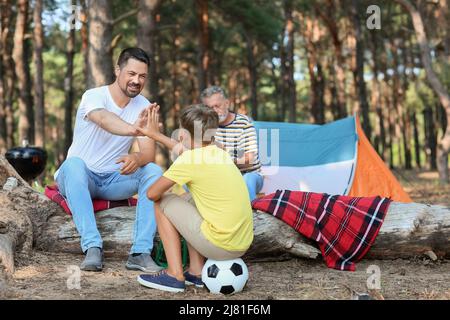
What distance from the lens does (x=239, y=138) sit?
17.1 ft

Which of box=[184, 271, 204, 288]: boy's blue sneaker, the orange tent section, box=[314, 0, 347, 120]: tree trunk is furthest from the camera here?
box=[314, 0, 347, 120]: tree trunk

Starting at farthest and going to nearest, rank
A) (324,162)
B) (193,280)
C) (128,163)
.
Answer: (324,162) < (128,163) < (193,280)

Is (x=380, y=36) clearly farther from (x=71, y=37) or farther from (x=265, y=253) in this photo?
(x=265, y=253)

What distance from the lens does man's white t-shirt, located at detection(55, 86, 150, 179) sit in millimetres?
4164

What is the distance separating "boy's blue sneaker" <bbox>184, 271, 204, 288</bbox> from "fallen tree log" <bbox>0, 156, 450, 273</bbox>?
2.71ft

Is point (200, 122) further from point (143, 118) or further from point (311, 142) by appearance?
point (311, 142)

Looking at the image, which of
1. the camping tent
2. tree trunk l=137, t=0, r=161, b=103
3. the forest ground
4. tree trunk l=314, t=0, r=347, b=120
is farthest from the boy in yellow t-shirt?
tree trunk l=314, t=0, r=347, b=120

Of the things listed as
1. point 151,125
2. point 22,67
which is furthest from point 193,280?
point 22,67

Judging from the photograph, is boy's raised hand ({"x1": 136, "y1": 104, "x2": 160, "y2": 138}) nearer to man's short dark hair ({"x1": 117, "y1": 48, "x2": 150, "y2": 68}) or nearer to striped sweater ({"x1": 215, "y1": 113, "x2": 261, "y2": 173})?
man's short dark hair ({"x1": 117, "y1": 48, "x2": 150, "y2": 68})

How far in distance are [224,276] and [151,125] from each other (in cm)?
120

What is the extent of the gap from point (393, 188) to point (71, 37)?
10.7m

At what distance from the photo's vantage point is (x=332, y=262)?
418 cm

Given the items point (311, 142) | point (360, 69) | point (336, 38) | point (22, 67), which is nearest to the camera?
point (311, 142)

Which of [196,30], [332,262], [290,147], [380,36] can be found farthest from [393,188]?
[380,36]
